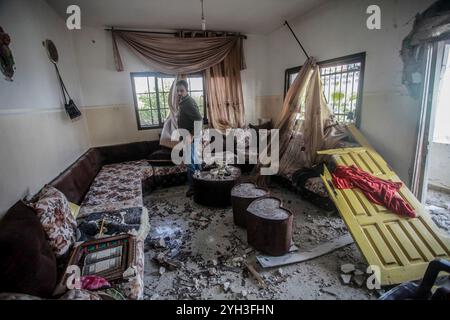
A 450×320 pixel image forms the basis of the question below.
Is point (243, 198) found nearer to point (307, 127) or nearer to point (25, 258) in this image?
point (307, 127)

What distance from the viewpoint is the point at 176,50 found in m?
4.20

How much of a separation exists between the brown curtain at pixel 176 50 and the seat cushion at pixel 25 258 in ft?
11.0

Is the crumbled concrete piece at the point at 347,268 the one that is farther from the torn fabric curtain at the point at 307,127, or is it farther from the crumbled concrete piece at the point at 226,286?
the torn fabric curtain at the point at 307,127

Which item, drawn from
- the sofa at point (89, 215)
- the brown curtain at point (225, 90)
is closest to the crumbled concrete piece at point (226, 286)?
the sofa at point (89, 215)

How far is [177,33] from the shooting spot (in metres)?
4.25

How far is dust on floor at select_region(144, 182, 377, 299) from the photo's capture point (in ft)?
5.79

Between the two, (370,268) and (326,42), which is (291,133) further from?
(370,268)

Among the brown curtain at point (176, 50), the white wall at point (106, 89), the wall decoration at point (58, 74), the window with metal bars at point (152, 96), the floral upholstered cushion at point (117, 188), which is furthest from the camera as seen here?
the window with metal bars at point (152, 96)

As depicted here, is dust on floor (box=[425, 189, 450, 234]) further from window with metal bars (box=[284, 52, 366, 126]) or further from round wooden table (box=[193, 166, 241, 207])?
round wooden table (box=[193, 166, 241, 207])

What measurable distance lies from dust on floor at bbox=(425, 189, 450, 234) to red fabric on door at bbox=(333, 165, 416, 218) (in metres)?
0.71

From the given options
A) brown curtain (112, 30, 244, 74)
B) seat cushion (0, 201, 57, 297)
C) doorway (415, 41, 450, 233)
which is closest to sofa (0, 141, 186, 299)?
seat cushion (0, 201, 57, 297)

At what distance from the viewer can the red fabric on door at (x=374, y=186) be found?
213 centimetres

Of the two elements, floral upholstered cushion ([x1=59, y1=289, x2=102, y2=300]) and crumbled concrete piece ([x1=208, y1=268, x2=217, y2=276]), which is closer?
floral upholstered cushion ([x1=59, y1=289, x2=102, y2=300])
